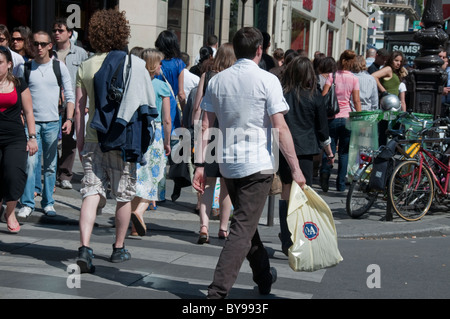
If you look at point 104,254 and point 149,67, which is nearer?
point 104,254

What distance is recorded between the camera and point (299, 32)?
106 feet

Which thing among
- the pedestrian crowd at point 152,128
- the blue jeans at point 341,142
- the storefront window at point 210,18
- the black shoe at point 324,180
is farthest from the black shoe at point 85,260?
the storefront window at point 210,18

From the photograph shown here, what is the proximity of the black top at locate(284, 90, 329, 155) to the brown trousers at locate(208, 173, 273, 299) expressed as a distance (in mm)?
1589

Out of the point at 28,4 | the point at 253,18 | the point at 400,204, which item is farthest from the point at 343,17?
the point at 400,204

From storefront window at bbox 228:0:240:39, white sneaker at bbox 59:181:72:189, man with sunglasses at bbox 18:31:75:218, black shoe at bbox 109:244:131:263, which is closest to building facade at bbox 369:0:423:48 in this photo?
storefront window at bbox 228:0:240:39

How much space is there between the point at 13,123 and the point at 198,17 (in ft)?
39.6

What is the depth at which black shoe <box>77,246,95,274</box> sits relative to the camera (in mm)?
5859

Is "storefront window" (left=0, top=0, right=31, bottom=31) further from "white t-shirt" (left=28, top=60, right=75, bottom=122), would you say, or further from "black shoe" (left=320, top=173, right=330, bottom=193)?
"black shoe" (left=320, top=173, right=330, bottom=193)

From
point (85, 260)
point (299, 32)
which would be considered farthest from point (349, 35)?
point (85, 260)

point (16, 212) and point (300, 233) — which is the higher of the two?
point (300, 233)

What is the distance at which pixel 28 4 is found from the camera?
14258 mm

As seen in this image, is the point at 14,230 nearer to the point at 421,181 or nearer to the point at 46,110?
the point at 46,110
